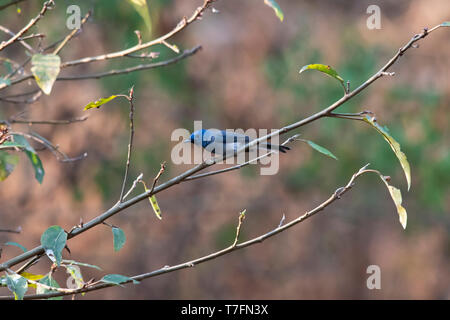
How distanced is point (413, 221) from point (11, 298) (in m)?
6.15

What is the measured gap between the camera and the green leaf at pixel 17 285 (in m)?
1.52

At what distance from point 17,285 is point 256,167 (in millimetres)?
5211

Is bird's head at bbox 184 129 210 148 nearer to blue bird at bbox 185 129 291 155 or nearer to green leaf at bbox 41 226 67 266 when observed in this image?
blue bird at bbox 185 129 291 155

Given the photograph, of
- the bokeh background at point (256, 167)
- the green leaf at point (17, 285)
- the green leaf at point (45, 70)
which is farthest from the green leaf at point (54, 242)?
the bokeh background at point (256, 167)

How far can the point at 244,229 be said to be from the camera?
7.81 meters

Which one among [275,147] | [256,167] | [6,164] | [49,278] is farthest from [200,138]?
[256,167]

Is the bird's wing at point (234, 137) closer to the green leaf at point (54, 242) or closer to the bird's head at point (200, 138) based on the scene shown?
the bird's head at point (200, 138)

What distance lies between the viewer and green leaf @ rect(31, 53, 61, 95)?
1.55m

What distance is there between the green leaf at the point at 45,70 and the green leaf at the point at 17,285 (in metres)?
0.54

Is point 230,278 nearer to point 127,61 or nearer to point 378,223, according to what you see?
point 378,223

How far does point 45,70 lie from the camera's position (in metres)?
1.57

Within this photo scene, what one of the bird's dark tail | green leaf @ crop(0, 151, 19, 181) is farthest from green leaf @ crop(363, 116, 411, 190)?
green leaf @ crop(0, 151, 19, 181)

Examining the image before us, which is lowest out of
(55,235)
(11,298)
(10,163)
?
(11,298)
